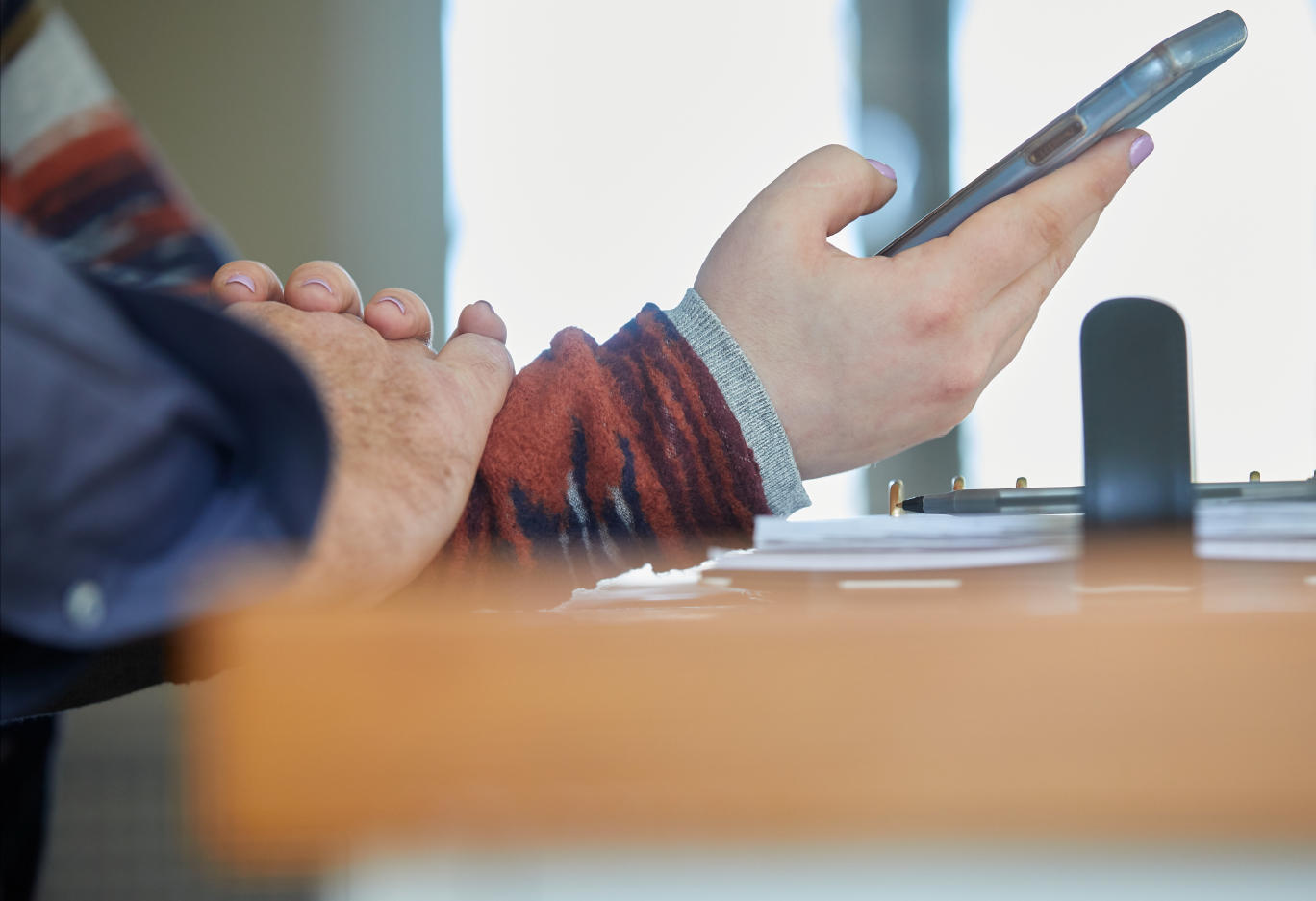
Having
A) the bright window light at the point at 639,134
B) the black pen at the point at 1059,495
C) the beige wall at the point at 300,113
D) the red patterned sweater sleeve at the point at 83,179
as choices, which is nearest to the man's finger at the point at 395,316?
the black pen at the point at 1059,495

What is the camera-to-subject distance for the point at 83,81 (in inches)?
38.1

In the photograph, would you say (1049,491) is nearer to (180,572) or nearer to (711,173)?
(180,572)

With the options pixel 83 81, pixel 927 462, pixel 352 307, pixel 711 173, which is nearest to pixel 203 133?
pixel 711 173

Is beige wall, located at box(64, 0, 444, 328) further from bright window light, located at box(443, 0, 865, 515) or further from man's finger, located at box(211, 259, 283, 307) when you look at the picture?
man's finger, located at box(211, 259, 283, 307)

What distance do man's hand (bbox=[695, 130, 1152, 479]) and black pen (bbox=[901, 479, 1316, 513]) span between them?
0.13ft

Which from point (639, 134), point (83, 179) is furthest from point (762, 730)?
point (639, 134)

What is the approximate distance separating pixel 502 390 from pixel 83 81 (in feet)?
2.59

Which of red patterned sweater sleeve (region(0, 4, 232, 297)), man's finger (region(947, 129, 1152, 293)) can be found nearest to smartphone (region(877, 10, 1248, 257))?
man's finger (region(947, 129, 1152, 293))

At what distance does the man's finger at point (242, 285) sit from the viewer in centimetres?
42

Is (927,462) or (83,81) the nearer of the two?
(83,81)

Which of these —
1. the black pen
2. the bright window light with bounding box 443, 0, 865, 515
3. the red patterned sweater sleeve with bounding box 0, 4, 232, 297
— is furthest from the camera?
the bright window light with bounding box 443, 0, 865, 515

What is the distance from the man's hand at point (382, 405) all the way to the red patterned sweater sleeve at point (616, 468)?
0.02 m

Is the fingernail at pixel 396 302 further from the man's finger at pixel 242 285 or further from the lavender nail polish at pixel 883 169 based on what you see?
the lavender nail polish at pixel 883 169

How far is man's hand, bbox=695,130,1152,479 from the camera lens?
38cm
